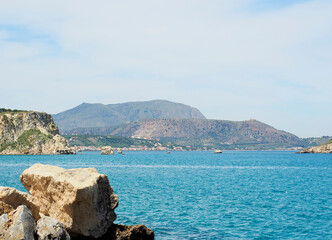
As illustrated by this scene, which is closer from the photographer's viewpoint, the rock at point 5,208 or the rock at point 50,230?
the rock at point 50,230

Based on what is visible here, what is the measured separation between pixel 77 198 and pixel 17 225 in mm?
2892

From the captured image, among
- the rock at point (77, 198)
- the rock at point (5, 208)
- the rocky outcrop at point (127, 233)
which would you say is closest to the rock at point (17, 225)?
the rock at point (5, 208)

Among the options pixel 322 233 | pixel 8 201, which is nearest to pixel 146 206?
pixel 322 233

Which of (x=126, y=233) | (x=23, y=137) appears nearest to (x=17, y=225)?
(x=126, y=233)

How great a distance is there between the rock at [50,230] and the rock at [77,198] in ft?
3.49

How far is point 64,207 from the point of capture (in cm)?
1814

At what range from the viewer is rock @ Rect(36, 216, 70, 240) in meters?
16.3

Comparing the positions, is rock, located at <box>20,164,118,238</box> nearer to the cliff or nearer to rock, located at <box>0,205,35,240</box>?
rock, located at <box>0,205,35,240</box>

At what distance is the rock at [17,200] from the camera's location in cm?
1805

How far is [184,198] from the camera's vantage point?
41.1 meters

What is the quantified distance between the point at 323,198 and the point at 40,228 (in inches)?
1422

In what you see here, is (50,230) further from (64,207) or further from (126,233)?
(126,233)

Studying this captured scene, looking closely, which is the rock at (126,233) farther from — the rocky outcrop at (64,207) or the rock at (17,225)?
the rock at (17,225)

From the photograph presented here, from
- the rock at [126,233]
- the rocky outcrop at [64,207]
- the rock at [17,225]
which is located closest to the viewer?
the rock at [17,225]
